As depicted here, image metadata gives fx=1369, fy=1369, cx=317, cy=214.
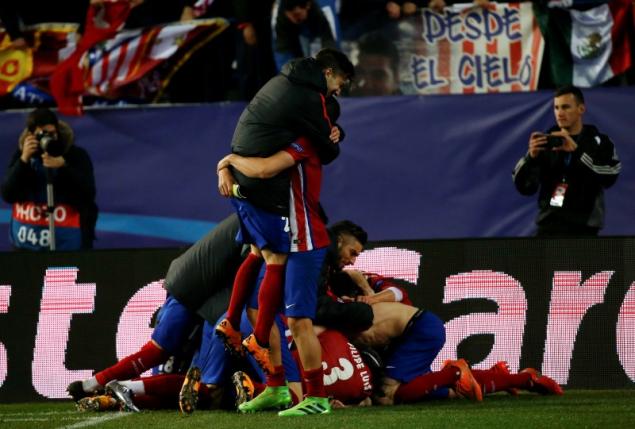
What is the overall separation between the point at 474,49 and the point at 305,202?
5332 millimetres

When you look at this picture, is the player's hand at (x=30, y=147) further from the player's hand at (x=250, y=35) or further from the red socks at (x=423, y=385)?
the red socks at (x=423, y=385)

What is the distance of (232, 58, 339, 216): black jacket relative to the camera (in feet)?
24.5

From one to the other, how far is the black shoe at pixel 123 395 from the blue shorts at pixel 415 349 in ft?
5.17

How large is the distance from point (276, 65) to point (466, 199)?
215 centimetres

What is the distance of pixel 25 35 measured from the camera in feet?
43.2

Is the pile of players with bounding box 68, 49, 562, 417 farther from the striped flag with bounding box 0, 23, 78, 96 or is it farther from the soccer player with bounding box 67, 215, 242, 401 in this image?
the striped flag with bounding box 0, 23, 78, 96

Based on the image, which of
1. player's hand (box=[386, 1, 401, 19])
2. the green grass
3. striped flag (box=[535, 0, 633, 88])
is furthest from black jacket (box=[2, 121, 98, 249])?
striped flag (box=[535, 0, 633, 88])

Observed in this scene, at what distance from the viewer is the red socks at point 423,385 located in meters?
8.35

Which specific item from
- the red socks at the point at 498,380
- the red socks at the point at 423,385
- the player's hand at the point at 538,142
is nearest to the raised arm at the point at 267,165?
the red socks at the point at 423,385

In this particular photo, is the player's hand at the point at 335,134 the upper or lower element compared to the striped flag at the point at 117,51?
lower

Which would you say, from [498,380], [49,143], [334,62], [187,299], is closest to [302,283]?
[187,299]

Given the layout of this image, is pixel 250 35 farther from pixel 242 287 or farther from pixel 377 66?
pixel 242 287

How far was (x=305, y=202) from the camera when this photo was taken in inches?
297

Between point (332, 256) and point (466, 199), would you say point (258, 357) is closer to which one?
point (332, 256)
